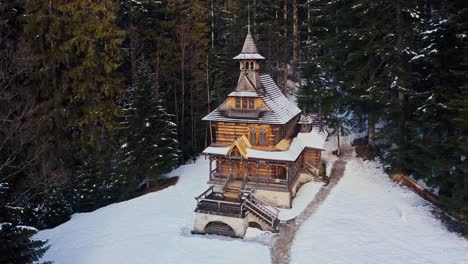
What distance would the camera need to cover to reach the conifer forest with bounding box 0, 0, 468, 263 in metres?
19.1

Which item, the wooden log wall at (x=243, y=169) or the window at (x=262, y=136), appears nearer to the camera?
the window at (x=262, y=136)

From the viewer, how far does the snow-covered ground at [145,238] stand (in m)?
17.5

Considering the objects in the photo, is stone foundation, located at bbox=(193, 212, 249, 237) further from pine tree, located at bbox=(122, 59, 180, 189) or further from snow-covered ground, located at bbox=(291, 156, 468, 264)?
pine tree, located at bbox=(122, 59, 180, 189)

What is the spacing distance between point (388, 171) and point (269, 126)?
8.87 metres

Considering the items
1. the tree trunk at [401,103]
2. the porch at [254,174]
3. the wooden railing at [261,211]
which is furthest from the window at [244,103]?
the tree trunk at [401,103]

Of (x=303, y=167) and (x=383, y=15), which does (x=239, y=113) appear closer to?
(x=303, y=167)

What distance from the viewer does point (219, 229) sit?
2017 centimetres

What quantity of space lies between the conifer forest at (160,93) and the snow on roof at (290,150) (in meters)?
2.71

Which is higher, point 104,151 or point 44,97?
point 44,97

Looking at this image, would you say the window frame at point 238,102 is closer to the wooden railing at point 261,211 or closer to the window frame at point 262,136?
the window frame at point 262,136

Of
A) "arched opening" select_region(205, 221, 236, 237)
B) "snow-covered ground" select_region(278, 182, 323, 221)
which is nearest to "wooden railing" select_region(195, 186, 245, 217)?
"arched opening" select_region(205, 221, 236, 237)

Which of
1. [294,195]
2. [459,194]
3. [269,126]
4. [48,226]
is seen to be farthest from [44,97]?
[459,194]

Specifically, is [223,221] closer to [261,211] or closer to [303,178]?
[261,211]

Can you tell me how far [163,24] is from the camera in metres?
32.4
